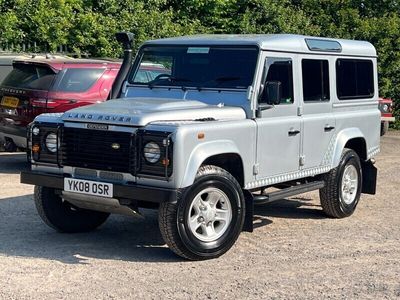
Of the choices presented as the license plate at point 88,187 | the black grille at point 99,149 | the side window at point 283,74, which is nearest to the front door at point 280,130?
the side window at point 283,74

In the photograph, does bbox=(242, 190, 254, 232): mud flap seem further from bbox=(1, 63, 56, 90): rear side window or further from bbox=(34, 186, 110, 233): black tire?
bbox=(1, 63, 56, 90): rear side window

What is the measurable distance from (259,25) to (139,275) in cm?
1394

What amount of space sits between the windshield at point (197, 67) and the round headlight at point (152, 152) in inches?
57.4

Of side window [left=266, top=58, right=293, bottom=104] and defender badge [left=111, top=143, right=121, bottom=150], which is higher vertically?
side window [left=266, top=58, right=293, bottom=104]

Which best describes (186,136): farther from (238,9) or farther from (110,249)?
(238,9)

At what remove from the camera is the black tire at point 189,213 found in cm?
614

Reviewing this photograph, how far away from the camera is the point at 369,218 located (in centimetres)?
849

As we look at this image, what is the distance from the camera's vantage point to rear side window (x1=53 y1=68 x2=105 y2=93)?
1098cm

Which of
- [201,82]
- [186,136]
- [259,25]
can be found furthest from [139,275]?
[259,25]

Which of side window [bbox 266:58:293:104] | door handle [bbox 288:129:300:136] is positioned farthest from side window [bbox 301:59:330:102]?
door handle [bbox 288:129:300:136]

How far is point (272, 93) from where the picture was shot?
7.08 m

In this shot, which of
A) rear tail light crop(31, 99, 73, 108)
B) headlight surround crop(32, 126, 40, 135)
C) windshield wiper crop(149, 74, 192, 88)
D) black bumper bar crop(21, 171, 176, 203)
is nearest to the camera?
black bumper bar crop(21, 171, 176, 203)

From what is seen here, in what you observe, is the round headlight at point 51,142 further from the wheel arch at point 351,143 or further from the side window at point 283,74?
the wheel arch at point 351,143

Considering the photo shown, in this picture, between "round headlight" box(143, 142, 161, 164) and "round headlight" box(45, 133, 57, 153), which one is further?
"round headlight" box(45, 133, 57, 153)
